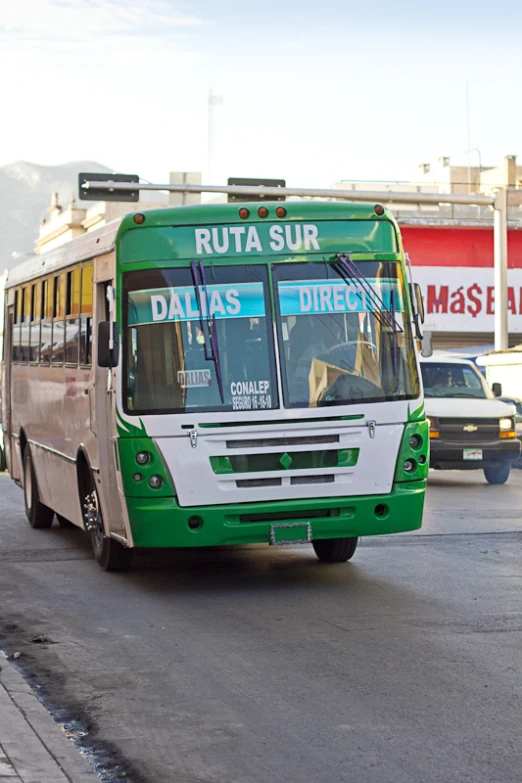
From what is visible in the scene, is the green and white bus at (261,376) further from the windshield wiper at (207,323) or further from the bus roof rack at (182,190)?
the bus roof rack at (182,190)

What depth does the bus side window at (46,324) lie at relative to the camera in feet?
46.7

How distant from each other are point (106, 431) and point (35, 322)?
445 centimetres

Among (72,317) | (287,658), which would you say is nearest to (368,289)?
(72,317)

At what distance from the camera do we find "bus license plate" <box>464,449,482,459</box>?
70.7 ft

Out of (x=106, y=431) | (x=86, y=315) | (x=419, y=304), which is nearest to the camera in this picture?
(x=419, y=304)

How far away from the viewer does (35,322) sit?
606 inches

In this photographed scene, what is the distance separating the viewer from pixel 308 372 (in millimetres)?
10562

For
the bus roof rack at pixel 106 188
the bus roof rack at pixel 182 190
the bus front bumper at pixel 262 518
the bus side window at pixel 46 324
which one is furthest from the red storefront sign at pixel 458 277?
the bus front bumper at pixel 262 518

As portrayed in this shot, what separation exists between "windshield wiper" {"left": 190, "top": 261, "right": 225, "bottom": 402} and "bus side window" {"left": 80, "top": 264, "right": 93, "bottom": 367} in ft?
5.66

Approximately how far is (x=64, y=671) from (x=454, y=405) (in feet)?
48.0

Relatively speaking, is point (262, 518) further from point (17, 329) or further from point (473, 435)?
point (473, 435)

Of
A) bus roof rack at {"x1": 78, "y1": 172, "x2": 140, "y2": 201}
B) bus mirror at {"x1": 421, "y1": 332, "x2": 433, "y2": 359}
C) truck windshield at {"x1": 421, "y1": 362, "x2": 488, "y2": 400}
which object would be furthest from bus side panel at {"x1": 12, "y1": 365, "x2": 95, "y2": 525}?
bus roof rack at {"x1": 78, "y1": 172, "x2": 140, "y2": 201}

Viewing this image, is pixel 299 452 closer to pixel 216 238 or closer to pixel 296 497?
pixel 296 497

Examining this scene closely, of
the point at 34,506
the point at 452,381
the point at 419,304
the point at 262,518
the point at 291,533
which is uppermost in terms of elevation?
the point at 419,304
